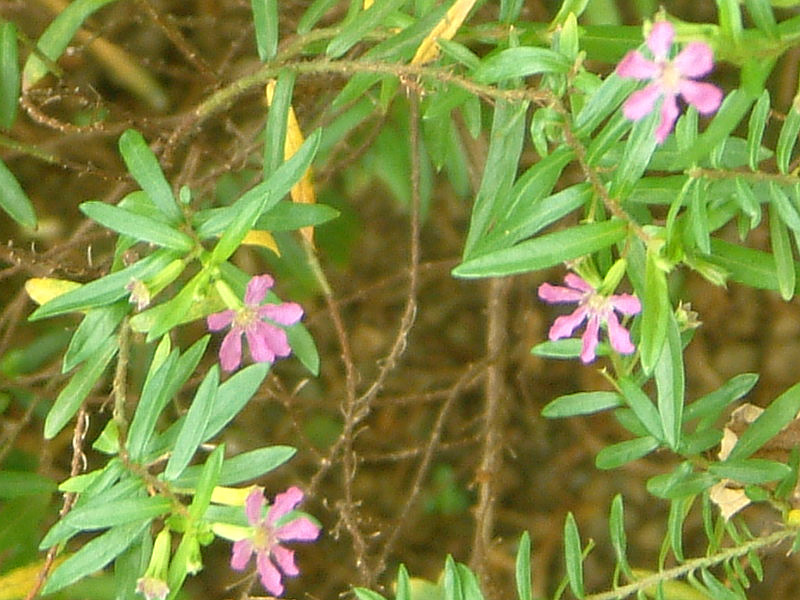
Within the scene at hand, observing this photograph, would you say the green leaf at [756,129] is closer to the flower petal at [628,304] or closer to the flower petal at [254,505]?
the flower petal at [628,304]

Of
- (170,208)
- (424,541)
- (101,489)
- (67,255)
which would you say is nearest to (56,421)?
(101,489)

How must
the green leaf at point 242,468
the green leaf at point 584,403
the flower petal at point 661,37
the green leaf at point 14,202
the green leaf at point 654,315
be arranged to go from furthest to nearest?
1. the green leaf at point 14,202
2. the green leaf at point 584,403
3. the green leaf at point 242,468
4. the green leaf at point 654,315
5. the flower petal at point 661,37

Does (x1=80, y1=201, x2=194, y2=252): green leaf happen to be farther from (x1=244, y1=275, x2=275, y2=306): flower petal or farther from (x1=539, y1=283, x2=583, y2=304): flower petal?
(x1=539, y1=283, x2=583, y2=304): flower petal

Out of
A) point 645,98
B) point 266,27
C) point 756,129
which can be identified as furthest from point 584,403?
point 266,27

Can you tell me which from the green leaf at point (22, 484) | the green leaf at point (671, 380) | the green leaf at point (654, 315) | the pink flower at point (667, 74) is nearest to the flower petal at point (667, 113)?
the pink flower at point (667, 74)

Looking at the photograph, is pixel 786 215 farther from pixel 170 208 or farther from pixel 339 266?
pixel 339 266

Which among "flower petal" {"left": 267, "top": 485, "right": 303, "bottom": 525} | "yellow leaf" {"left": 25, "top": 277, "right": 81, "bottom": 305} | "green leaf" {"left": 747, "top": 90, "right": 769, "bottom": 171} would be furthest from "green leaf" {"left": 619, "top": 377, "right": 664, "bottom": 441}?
"yellow leaf" {"left": 25, "top": 277, "right": 81, "bottom": 305}
